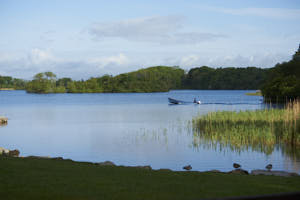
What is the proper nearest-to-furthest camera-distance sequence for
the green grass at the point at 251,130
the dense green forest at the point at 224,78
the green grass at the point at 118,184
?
the green grass at the point at 118,184 → the green grass at the point at 251,130 → the dense green forest at the point at 224,78

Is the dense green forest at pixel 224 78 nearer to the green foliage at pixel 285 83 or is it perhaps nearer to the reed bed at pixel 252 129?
the green foliage at pixel 285 83

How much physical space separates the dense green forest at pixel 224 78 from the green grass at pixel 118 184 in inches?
5295

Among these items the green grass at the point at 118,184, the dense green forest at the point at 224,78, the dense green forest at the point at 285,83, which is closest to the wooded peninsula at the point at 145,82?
the dense green forest at the point at 224,78

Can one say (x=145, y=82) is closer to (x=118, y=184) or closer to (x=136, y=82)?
(x=136, y=82)

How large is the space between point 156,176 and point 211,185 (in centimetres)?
148

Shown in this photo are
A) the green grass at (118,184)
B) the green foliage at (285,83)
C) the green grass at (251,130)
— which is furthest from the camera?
the green foliage at (285,83)

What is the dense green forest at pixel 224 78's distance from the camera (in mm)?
149125

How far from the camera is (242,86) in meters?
152

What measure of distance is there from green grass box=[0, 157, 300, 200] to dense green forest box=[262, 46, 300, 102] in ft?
144

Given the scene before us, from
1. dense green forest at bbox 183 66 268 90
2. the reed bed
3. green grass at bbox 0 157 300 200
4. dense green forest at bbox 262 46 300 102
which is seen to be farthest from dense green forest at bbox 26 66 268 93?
green grass at bbox 0 157 300 200

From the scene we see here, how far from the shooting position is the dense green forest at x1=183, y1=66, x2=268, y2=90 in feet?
489

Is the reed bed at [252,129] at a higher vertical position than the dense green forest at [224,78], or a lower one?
lower

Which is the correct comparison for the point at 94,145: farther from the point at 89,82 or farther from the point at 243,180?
the point at 89,82

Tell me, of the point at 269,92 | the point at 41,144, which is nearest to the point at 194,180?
the point at 41,144
